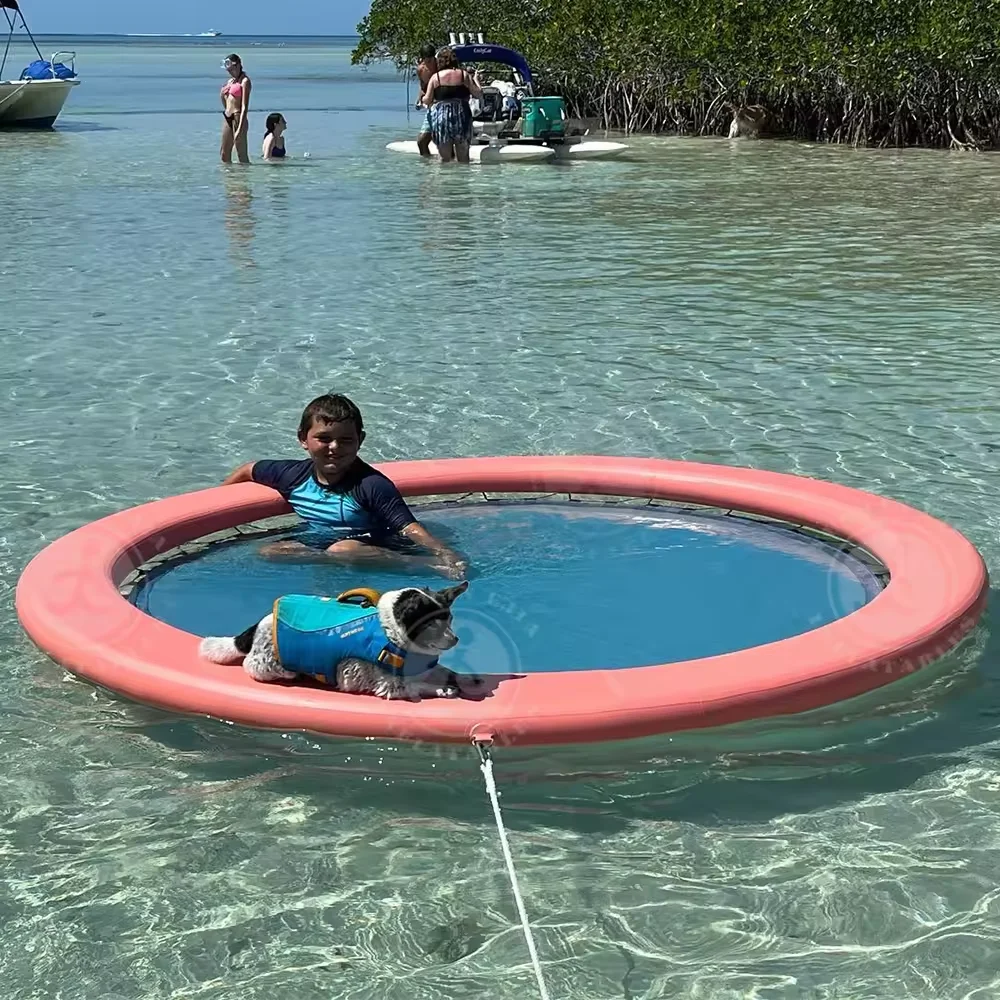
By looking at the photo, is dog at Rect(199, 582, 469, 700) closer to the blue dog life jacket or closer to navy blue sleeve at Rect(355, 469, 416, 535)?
the blue dog life jacket

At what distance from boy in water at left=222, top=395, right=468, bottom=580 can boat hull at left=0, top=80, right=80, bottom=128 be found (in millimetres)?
21842

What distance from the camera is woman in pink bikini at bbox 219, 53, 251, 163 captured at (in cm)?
1814

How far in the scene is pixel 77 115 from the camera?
104 ft

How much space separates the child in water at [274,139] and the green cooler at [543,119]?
3.08 m

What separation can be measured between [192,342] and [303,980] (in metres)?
6.32

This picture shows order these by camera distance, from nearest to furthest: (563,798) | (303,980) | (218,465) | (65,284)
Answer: (303,980), (563,798), (218,465), (65,284)

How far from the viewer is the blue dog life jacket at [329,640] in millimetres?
3520

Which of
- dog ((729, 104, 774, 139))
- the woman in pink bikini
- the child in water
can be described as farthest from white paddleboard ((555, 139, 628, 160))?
dog ((729, 104, 774, 139))

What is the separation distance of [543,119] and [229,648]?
16574mm

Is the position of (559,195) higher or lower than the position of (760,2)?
lower

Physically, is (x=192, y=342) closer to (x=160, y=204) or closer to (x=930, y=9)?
(x=160, y=204)

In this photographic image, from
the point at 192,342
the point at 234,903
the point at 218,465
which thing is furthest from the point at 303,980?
the point at 192,342

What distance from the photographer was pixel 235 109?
1833cm

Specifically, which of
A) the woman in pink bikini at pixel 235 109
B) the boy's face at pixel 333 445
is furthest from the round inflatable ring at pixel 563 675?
the woman in pink bikini at pixel 235 109
